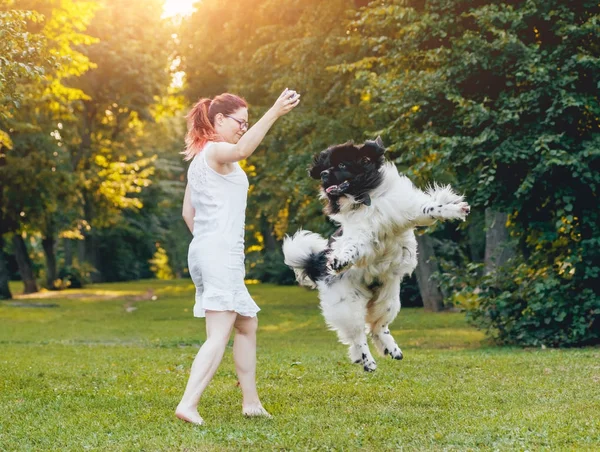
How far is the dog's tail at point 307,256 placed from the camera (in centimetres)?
673

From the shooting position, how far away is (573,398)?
7.12 meters

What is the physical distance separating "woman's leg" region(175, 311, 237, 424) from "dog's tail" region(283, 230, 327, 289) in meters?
0.96

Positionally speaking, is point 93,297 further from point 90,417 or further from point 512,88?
point 90,417

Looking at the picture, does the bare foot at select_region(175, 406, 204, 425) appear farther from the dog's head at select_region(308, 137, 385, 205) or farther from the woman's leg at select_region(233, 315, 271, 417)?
the dog's head at select_region(308, 137, 385, 205)

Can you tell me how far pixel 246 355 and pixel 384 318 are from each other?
1237mm

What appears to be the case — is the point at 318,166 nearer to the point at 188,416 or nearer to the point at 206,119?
the point at 206,119

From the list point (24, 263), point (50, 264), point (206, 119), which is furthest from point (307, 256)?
point (50, 264)

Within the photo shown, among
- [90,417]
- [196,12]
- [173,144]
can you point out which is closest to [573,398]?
[90,417]

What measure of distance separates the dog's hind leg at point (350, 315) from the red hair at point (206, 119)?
1573 millimetres

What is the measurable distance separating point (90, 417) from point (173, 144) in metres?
47.5

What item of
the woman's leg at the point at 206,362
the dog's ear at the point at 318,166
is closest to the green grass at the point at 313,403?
the woman's leg at the point at 206,362

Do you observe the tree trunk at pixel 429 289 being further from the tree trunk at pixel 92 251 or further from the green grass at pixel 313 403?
the tree trunk at pixel 92 251

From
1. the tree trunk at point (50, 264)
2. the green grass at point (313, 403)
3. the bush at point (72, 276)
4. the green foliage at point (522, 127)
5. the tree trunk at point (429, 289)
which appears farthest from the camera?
the bush at point (72, 276)

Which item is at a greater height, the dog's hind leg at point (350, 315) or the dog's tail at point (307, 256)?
the dog's tail at point (307, 256)
